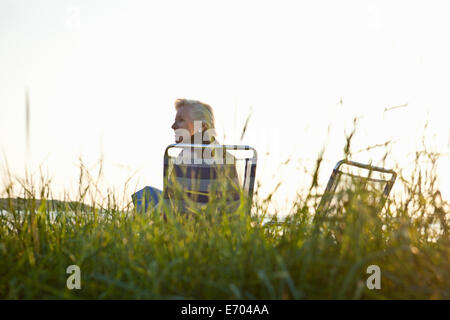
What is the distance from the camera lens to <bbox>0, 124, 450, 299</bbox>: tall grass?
1038 mm

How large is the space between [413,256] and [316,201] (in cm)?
35

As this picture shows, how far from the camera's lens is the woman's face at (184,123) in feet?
14.2

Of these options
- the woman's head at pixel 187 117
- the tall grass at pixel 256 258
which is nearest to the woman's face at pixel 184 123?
the woman's head at pixel 187 117

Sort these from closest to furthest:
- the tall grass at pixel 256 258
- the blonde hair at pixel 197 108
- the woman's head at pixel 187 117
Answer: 1. the tall grass at pixel 256 258
2. the blonde hair at pixel 197 108
3. the woman's head at pixel 187 117

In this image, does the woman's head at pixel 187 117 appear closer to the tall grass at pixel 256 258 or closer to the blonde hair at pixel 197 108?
the blonde hair at pixel 197 108

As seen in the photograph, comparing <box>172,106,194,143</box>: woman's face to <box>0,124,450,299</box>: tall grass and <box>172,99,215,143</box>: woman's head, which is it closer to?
<box>172,99,215,143</box>: woman's head

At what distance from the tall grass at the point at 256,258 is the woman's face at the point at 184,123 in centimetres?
275

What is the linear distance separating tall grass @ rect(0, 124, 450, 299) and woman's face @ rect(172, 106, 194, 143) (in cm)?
275

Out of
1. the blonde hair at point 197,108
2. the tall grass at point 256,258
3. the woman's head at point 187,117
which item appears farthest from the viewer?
the woman's head at point 187,117
